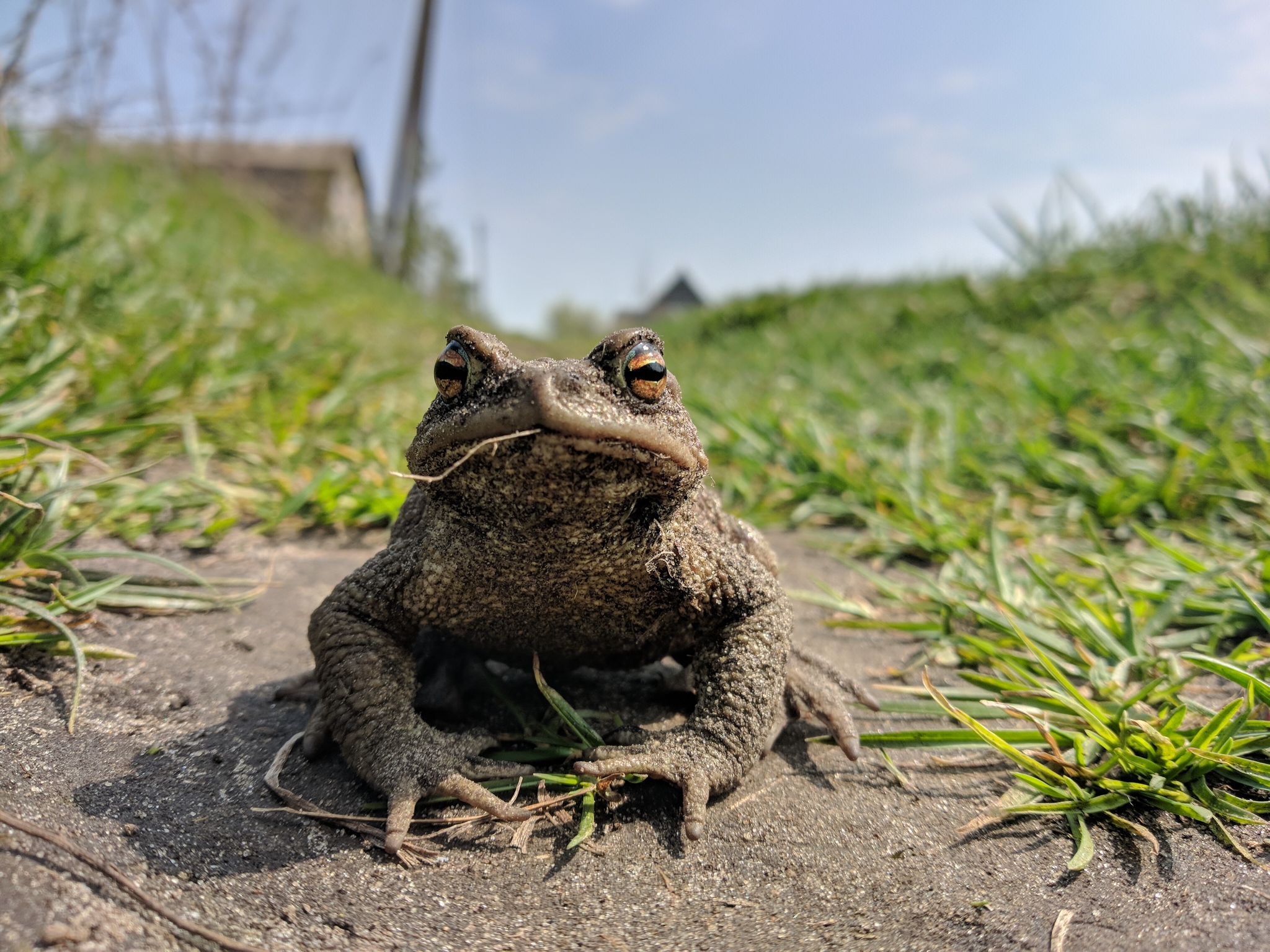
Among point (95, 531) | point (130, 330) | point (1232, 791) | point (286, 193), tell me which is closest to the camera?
point (1232, 791)

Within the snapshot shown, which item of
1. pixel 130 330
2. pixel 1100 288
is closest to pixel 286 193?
pixel 130 330

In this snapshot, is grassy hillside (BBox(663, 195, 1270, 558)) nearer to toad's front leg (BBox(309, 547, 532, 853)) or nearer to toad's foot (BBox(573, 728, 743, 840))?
toad's foot (BBox(573, 728, 743, 840))

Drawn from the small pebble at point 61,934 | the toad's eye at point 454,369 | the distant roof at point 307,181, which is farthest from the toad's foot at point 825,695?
the distant roof at point 307,181

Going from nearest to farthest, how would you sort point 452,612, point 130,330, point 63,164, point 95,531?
point 452,612, point 95,531, point 130,330, point 63,164

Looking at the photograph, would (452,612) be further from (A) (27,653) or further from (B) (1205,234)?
(B) (1205,234)

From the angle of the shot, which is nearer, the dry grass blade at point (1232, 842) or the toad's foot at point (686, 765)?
the dry grass blade at point (1232, 842)

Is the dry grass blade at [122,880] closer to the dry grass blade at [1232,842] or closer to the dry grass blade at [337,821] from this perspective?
the dry grass blade at [337,821]
